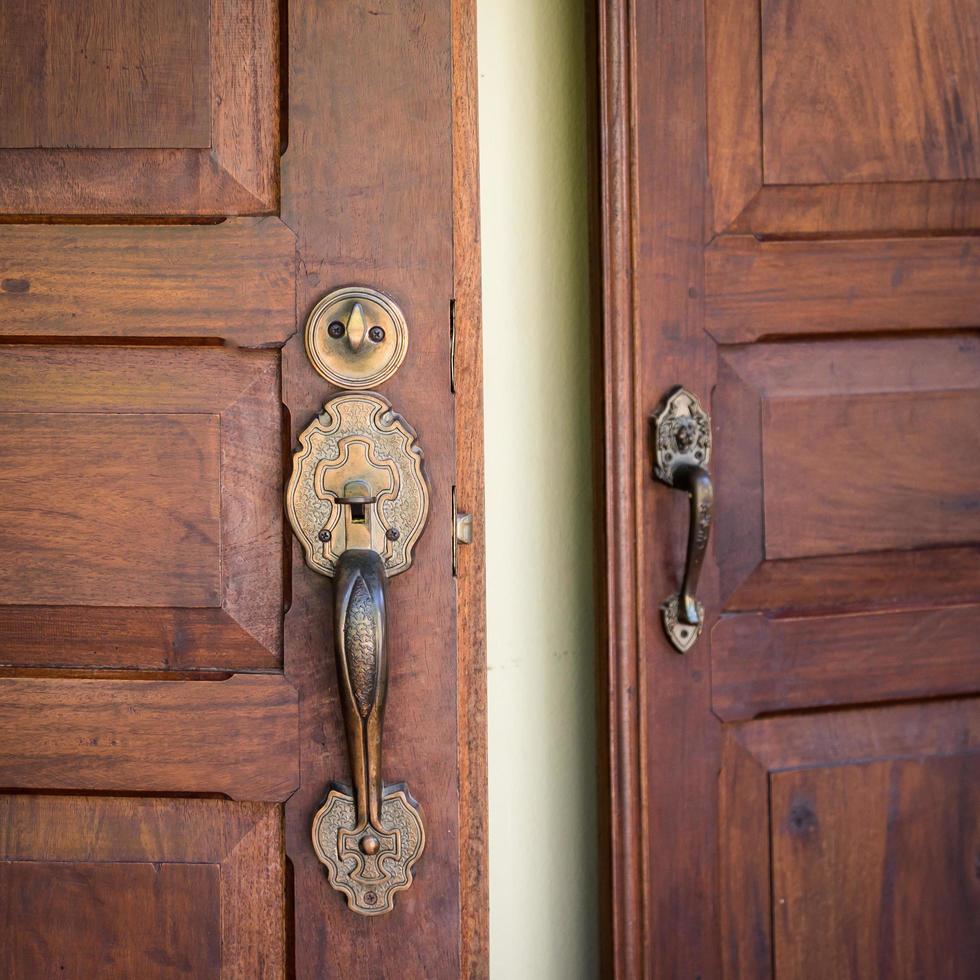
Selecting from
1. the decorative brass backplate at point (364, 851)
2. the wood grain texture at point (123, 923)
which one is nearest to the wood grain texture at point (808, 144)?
the decorative brass backplate at point (364, 851)

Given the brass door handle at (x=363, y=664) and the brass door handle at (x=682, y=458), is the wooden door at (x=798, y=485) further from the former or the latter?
the brass door handle at (x=363, y=664)

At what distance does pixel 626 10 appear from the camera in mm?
590

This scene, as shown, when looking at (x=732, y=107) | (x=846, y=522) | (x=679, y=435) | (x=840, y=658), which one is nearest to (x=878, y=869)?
(x=840, y=658)

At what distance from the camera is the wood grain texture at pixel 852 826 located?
62cm

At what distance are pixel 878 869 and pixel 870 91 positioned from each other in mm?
588

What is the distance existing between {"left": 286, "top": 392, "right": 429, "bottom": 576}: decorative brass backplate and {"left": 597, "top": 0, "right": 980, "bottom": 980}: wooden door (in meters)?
0.16

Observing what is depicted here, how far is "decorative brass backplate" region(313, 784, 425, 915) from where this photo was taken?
51 centimetres

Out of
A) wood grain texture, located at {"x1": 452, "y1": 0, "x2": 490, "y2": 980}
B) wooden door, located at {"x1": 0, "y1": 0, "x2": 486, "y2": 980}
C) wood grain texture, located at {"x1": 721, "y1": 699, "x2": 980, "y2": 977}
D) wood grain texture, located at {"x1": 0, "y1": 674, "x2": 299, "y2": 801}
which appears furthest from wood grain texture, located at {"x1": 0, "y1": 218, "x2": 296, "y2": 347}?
wood grain texture, located at {"x1": 721, "y1": 699, "x2": 980, "y2": 977}

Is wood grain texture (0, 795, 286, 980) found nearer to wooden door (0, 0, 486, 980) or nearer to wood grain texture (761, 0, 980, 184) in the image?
wooden door (0, 0, 486, 980)

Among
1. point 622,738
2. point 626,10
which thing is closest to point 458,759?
point 622,738

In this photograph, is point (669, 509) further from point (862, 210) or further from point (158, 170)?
point (158, 170)

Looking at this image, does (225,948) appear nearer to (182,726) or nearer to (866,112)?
(182,726)

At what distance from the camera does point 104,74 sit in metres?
0.52

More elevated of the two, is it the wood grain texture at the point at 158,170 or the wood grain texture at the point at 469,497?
the wood grain texture at the point at 158,170
